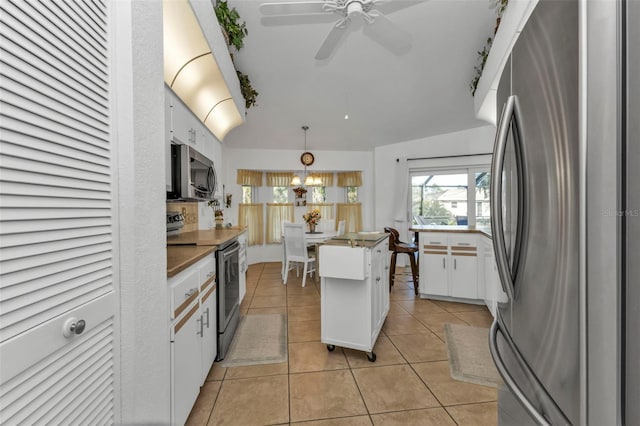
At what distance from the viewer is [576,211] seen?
505 millimetres

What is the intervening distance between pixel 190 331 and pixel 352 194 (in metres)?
4.91

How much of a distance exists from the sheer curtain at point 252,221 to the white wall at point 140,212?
4487 millimetres

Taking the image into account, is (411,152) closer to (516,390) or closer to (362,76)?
(362,76)

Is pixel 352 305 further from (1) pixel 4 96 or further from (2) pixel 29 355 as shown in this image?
(1) pixel 4 96

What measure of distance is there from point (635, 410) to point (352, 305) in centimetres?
171

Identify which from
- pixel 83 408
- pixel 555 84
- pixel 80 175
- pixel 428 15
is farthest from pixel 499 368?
pixel 428 15

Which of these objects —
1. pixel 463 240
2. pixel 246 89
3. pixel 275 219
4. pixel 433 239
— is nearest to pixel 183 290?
pixel 246 89

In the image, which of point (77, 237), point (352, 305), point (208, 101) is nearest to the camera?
point (77, 237)

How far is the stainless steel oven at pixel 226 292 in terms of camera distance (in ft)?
6.54

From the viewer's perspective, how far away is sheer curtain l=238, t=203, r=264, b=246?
552 cm

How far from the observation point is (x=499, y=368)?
758 mm

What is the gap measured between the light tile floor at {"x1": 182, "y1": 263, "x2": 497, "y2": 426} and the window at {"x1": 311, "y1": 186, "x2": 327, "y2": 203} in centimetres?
360

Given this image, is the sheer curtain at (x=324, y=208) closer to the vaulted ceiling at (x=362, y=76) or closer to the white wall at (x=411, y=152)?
the white wall at (x=411, y=152)

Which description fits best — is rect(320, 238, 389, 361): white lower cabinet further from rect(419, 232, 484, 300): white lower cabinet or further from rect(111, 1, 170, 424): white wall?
rect(419, 232, 484, 300): white lower cabinet
